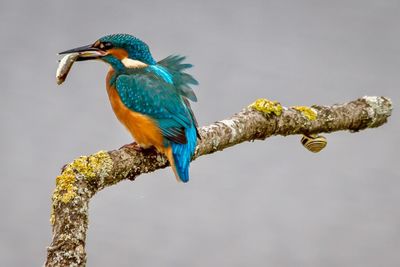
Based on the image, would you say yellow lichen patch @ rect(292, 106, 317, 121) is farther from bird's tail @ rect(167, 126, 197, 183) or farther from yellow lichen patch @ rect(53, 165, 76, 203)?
yellow lichen patch @ rect(53, 165, 76, 203)

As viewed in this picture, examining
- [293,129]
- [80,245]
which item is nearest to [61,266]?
[80,245]

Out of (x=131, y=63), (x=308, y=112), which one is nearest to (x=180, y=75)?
(x=131, y=63)

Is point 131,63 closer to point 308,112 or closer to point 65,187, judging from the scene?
point 65,187

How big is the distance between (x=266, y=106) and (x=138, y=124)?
667 mm

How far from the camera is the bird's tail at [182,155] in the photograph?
245 centimetres

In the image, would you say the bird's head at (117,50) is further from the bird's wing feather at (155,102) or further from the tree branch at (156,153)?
the tree branch at (156,153)

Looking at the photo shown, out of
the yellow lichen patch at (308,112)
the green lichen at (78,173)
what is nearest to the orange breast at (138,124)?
the green lichen at (78,173)

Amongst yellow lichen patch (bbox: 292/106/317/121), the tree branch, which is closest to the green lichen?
the tree branch

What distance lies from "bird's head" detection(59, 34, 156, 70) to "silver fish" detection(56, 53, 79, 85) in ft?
0.18

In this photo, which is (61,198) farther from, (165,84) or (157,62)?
(157,62)

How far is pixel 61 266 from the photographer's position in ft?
6.25

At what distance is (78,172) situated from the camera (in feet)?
7.13

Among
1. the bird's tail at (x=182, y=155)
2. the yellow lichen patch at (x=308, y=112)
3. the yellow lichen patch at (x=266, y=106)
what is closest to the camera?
the bird's tail at (x=182, y=155)

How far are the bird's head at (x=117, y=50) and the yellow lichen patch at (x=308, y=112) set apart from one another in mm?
827
